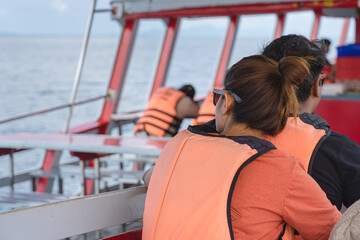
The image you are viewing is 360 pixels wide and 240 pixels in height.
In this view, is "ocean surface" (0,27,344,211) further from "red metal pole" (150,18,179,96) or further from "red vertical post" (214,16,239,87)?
"red metal pole" (150,18,179,96)

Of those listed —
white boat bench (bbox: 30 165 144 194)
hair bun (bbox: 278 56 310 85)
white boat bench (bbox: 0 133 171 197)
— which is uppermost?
hair bun (bbox: 278 56 310 85)

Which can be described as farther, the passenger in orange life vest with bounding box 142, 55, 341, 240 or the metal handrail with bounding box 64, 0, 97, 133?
the metal handrail with bounding box 64, 0, 97, 133

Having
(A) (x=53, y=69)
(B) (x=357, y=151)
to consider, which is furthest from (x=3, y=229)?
(A) (x=53, y=69)

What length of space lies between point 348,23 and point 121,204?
11.4m

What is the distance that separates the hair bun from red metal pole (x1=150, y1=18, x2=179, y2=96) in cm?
452

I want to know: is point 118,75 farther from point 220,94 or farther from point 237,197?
point 237,197

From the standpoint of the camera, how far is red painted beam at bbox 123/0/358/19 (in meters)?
3.72

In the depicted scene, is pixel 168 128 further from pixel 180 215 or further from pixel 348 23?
pixel 348 23

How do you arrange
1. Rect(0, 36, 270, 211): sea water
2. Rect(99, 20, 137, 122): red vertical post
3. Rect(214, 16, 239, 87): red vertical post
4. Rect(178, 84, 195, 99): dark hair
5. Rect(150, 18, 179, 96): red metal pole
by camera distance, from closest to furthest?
Rect(178, 84, 195, 99): dark hair
Rect(99, 20, 137, 122): red vertical post
Rect(150, 18, 179, 96): red metal pole
Rect(214, 16, 239, 87): red vertical post
Rect(0, 36, 270, 211): sea water

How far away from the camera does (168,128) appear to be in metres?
3.99

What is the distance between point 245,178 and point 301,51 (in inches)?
22.8

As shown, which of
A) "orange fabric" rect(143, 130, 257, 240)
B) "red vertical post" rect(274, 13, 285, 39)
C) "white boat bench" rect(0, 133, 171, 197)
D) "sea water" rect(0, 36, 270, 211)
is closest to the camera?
"orange fabric" rect(143, 130, 257, 240)

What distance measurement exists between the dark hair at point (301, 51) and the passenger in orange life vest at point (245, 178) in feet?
1.04

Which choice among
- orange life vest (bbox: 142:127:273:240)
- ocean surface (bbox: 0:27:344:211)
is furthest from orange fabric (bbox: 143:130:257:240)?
ocean surface (bbox: 0:27:344:211)
